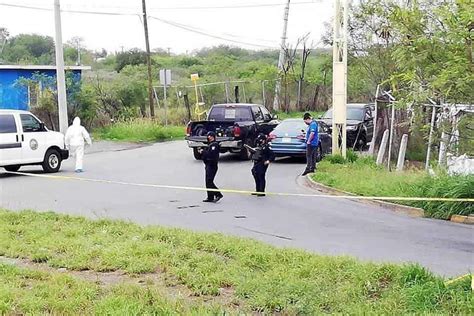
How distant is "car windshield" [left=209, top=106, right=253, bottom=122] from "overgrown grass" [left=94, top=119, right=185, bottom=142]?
9.02 m

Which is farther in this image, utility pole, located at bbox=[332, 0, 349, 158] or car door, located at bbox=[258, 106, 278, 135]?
car door, located at bbox=[258, 106, 278, 135]

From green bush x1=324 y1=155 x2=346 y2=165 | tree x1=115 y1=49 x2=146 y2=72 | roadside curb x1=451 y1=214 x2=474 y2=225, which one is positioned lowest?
roadside curb x1=451 y1=214 x2=474 y2=225

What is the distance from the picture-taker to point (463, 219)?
1184 cm

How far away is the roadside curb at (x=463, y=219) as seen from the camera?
11.8 m

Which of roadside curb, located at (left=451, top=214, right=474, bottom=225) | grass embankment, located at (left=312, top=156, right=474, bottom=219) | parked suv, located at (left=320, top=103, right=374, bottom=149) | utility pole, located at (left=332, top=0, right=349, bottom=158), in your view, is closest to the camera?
roadside curb, located at (left=451, top=214, right=474, bottom=225)

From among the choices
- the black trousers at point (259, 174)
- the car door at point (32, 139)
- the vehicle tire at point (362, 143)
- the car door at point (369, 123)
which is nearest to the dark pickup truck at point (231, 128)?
the vehicle tire at point (362, 143)

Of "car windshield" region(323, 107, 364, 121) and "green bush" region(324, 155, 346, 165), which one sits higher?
"car windshield" region(323, 107, 364, 121)

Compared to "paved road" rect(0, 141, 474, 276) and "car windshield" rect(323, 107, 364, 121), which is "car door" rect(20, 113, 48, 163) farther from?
"car windshield" rect(323, 107, 364, 121)

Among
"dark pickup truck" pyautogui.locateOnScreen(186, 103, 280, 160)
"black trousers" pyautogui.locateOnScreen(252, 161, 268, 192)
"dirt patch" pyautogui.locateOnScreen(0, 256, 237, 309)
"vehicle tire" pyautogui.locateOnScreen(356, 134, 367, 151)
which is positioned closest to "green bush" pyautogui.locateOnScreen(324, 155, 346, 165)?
"dark pickup truck" pyautogui.locateOnScreen(186, 103, 280, 160)

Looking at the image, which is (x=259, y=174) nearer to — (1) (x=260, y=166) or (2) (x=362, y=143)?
(1) (x=260, y=166)

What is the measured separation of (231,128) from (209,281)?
14.8m

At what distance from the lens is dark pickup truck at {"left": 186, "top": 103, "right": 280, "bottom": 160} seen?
2133 cm

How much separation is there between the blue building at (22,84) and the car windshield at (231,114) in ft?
39.9

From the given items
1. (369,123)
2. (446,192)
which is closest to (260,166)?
(446,192)
